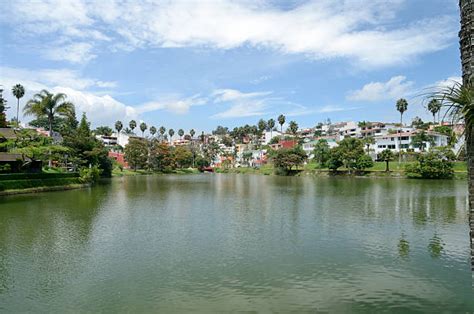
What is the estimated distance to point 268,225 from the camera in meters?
21.2

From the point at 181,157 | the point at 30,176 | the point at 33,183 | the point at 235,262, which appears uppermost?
the point at 181,157

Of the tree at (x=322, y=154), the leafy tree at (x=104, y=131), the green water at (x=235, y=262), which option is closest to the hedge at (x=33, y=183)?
the green water at (x=235, y=262)

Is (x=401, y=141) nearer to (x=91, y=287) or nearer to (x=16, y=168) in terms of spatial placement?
(x=16, y=168)

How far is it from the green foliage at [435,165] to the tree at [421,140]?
54.3 feet

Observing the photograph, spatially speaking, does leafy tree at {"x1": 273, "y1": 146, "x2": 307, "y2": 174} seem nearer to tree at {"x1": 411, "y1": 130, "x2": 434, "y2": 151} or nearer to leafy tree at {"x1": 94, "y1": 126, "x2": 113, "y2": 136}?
tree at {"x1": 411, "y1": 130, "x2": 434, "y2": 151}

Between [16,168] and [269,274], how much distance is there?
38038 mm

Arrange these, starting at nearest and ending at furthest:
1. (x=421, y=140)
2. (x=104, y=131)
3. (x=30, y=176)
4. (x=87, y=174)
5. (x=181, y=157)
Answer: (x=30, y=176), (x=87, y=174), (x=421, y=140), (x=181, y=157), (x=104, y=131)

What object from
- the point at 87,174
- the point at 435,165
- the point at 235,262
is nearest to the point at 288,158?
the point at 435,165

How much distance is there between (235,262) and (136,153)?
8805cm

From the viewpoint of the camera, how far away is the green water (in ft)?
33.2

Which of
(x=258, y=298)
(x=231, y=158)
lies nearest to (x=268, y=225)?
(x=258, y=298)

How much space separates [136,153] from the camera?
Result: 97.6m

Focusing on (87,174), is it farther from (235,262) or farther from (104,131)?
(104,131)

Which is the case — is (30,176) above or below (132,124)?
below
